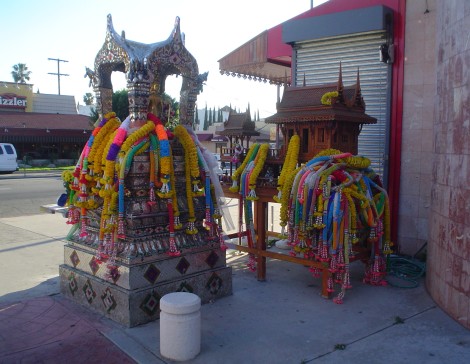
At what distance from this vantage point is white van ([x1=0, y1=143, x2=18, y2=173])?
27.9 metres

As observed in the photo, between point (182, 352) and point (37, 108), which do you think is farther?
point (37, 108)

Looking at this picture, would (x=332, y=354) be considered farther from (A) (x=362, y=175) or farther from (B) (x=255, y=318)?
(A) (x=362, y=175)

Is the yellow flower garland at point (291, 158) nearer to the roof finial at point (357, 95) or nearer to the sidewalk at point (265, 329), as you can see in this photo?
the roof finial at point (357, 95)

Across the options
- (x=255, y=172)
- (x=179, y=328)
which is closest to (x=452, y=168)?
(x=255, y=172)

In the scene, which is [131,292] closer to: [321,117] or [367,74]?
[321,117]

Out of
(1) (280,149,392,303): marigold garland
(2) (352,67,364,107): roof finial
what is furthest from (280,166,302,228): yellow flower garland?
(2) (352,67,364,107): roof finial

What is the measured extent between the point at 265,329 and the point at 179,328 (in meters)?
1.17

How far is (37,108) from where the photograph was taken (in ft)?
140

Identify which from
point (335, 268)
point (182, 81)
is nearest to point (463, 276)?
point (335, 268)

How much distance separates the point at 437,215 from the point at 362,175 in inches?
43.5

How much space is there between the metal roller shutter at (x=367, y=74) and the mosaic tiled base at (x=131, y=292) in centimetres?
411

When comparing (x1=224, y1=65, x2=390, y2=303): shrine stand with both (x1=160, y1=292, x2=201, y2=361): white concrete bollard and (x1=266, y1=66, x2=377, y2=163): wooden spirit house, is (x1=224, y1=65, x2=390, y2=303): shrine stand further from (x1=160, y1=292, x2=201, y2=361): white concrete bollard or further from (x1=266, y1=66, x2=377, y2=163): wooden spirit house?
(x1=160, y1=292, x2=201, y2=361): white concrete bollard

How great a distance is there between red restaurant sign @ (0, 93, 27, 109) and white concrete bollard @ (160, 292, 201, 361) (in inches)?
1644

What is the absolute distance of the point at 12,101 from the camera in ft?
133
